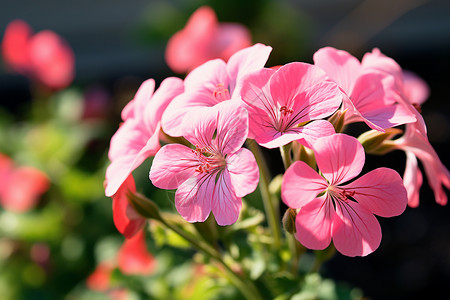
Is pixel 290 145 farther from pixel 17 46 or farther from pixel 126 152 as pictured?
pixel 17 46

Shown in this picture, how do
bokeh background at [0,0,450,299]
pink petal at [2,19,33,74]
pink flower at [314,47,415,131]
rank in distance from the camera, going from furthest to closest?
pink petal at [2,19,33,74] → bokeh background at [0,0,450,299] → pink flower at [314,47,415,131]

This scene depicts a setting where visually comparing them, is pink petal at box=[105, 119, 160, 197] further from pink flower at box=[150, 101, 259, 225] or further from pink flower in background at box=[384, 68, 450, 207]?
pink flower in background at box=[384, 68, 450, 207]

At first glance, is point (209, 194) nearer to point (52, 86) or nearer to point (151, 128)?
point (151, 128)

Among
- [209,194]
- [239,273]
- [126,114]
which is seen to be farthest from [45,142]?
[209,194]

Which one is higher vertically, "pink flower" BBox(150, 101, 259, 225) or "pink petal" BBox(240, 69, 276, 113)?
"pink petal" BBox(240, 69, 276, 113)

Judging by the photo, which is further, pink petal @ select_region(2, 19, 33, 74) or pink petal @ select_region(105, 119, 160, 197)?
pink petal @ select_region(2, 19, 33, 74)

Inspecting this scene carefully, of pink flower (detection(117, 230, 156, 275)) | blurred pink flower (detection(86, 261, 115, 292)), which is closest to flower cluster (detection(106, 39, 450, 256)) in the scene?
pink flower (detection(117, 230, 156, 275))
